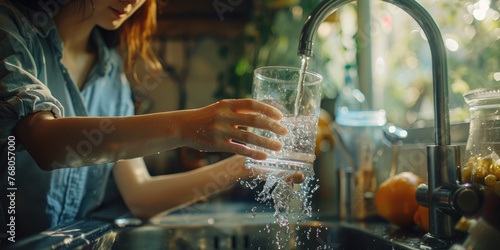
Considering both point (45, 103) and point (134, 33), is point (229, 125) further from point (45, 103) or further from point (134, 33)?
point (134, 33)

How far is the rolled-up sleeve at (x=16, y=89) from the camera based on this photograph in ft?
2.44

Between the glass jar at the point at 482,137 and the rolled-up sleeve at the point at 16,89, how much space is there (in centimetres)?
69

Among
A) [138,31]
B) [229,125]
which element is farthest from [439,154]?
[138,31]

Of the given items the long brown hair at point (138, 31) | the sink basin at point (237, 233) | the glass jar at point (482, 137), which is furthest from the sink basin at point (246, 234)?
the long brown hair at point (138, 31)

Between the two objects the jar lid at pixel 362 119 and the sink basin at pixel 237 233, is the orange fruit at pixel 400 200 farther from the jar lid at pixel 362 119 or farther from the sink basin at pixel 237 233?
the jar lid at pixel 362 119

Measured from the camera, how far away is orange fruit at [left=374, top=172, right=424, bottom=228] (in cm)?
103

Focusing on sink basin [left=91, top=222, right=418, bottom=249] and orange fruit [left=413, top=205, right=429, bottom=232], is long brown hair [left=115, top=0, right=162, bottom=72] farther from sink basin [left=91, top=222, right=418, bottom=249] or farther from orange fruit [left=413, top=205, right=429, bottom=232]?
orange fruit [left=413, top=205, right=429, bottom=232]

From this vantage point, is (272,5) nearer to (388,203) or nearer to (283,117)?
(388,203)

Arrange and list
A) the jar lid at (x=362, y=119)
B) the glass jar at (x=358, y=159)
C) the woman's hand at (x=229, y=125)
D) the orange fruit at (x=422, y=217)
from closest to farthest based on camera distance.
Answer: the woman's hand at (x=229, y=125), the orange fruit at (x=422, y=217), the glass jar at (x=358, y=159), the jar lid at (x=362, y=119)

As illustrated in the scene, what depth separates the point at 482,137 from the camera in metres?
0.83

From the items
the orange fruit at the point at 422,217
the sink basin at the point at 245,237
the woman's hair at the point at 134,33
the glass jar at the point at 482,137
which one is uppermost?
the woman's hair at the point at 134,33

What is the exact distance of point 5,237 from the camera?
96 centimetres

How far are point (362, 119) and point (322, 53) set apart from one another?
55 centimetres

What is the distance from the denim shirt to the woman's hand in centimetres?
17
